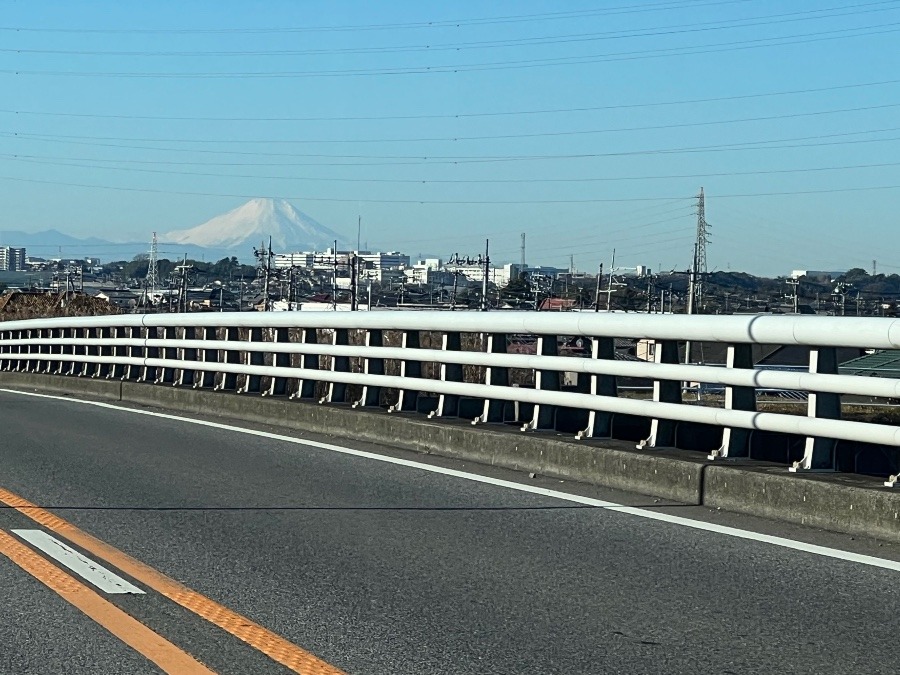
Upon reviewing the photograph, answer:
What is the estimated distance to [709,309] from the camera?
82.4 metres

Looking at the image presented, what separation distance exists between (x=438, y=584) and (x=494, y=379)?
463 cm

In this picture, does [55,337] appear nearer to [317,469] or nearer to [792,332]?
[317,469]

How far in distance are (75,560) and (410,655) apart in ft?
8.29

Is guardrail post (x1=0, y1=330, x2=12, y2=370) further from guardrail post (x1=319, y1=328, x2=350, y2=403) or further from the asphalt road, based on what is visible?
the asphalt road

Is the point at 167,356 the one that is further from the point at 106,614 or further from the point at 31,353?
the point at 106,614

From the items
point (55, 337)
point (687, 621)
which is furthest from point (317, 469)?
point (55, 337)

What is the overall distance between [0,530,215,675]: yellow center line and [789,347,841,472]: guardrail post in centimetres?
412

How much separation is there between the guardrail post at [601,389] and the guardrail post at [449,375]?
1722mm

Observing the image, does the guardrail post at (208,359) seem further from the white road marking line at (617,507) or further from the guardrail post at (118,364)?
the guardrail post at (118,364)

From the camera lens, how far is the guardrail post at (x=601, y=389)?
9.66 m

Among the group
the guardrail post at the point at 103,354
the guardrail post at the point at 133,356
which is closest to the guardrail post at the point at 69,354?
the guardrail post at the point at 103,354

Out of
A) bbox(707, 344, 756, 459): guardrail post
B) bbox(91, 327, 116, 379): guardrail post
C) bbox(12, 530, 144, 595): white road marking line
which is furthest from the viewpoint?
bbox(91, 327, 116, 379): guardrail post

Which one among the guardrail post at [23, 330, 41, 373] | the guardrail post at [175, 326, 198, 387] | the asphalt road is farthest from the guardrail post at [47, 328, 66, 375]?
the asphalt road

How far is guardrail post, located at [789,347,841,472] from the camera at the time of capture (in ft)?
25.5
